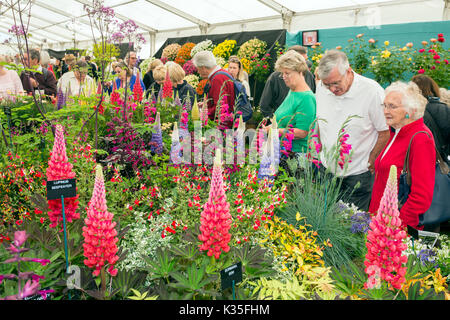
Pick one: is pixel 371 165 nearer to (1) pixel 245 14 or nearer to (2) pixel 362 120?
(2) pixel 362 120

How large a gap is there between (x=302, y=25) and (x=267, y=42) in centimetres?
102

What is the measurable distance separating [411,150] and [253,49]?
7.05 meters

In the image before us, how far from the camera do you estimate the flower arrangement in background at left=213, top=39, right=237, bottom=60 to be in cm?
937

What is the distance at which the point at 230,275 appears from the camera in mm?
1194

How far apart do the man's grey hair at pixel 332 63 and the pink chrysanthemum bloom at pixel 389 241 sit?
5.36ft

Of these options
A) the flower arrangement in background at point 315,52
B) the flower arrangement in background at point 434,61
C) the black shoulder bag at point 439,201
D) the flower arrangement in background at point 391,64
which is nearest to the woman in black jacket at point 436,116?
the black shoulder bag at point 439,201

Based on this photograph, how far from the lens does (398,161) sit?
2.37m

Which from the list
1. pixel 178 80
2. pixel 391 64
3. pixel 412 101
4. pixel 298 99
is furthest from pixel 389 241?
pixel 391 64

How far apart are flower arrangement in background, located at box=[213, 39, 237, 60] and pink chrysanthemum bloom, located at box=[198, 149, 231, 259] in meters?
8.61

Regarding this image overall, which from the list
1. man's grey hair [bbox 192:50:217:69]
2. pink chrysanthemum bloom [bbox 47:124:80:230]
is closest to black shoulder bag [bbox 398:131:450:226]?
pink chrysanthemum bloom [bbox 47:124:80:230]

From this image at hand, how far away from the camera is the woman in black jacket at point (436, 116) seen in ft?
11.2

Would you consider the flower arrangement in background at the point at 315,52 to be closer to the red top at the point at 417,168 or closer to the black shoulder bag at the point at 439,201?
the black shoulder bag at the point at 439,201

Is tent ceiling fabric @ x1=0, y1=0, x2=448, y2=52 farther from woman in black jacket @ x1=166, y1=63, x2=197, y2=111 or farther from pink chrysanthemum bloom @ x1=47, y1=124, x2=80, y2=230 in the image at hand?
pink chrysanthemum bloom @ x1=47, y1=124, x2=80, y2=230
